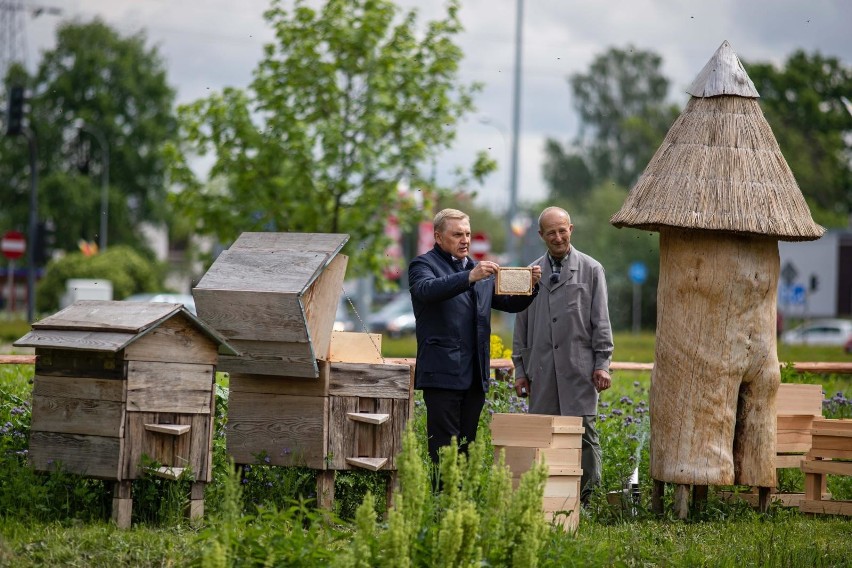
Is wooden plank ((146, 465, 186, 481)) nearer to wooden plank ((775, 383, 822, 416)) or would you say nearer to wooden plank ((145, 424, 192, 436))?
wooden plank ((145, 424, 192, 436))

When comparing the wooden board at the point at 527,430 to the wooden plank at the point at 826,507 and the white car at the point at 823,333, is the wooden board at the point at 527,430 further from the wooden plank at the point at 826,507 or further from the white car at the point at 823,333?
the white car at the point at 823,333

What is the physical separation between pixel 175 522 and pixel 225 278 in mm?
1359

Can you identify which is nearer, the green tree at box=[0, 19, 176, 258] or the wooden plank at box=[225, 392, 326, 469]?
the wooden plank at box=[225, 392, 326, 469]

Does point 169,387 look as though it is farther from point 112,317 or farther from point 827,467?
point 827,467

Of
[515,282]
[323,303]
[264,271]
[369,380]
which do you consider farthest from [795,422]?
[264,271]

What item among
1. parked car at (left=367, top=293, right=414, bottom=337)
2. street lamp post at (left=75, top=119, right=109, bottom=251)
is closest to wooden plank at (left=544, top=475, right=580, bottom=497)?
parked car at (left=367, top=293, right=414, bottom=337)

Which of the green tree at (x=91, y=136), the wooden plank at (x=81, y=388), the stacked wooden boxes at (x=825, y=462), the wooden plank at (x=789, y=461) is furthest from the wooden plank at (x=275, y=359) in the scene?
the green tree at (x=91, y=136)

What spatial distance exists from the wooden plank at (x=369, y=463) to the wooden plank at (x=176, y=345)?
0.98 metres

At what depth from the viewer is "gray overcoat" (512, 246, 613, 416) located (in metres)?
7.91

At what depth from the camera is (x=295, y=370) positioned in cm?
693

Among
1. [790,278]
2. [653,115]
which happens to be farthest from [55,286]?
[653,115]

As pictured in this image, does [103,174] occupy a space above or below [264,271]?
above

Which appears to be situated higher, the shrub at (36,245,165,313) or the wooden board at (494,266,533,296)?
the shrub at (36,245,165,313)

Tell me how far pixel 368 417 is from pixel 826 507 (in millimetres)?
3274
